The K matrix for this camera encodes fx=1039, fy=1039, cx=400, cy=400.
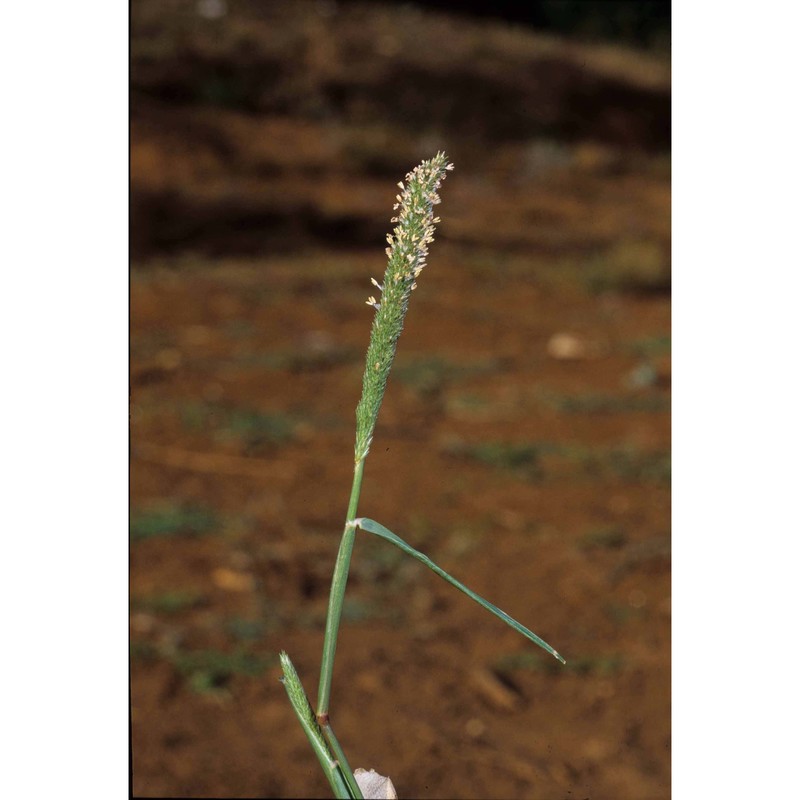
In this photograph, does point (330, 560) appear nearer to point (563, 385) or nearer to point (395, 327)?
point (563, 385)

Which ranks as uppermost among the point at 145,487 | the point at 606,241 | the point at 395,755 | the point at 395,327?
the point at 395,327

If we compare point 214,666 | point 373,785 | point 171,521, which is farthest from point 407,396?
point 373,785

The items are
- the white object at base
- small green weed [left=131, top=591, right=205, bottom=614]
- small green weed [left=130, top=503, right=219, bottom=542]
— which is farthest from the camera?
small green weed [left=130, top=503, right=219, bottom=542]

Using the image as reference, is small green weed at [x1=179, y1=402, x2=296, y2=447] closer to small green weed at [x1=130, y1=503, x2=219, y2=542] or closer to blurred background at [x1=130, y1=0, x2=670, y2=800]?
blurred background at [x1=130, y1=0, x2=670, y2=800]

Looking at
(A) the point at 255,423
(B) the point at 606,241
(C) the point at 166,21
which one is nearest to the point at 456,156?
(B) the point at 606,241

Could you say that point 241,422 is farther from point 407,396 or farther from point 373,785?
point 373,785

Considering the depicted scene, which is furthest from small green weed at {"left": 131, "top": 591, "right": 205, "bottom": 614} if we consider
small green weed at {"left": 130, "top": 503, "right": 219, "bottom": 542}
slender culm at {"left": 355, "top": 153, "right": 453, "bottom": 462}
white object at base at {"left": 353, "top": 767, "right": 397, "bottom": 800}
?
slender culm at {"left": 355, "top": 153, "right": 453, "bottom": 462}
